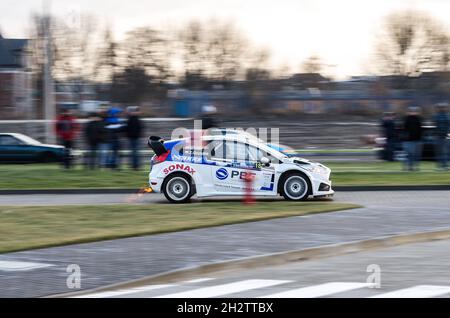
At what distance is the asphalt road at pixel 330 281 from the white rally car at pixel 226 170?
6.84 metres

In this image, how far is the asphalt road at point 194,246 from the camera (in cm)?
974

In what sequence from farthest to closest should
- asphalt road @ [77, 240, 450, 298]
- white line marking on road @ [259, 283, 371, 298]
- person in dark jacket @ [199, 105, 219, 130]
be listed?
person in dark jacket @ [199, 105, 219, 130], asphalt road @ [77, 240, 450, 298], white line marking on road @ [259, 283, 371, 298]

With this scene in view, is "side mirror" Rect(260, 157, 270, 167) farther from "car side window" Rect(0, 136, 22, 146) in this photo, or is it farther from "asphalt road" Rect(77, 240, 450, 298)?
"car side window" Rect(0, 136, 22, 146)

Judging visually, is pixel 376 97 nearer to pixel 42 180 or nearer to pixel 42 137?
pixel 42 137

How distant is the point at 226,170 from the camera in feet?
60.1

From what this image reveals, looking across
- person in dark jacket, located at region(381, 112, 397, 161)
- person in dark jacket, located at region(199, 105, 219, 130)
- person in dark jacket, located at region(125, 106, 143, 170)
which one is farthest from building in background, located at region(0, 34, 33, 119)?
person in dark jacket, located at region(199, 105, 219, 130)

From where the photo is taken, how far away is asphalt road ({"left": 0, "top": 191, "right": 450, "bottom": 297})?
32.0 feet

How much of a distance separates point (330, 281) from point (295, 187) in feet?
28.9

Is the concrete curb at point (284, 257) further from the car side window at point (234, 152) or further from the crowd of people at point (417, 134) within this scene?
the crowd of people at point (417, 134)

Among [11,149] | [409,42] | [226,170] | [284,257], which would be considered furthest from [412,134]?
[409,42]

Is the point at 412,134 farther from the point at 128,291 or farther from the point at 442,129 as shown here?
the point at 128,291

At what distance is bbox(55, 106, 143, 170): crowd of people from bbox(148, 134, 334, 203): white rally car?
642 centimetres

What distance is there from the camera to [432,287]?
29.7 feet

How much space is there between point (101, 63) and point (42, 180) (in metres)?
64.7
